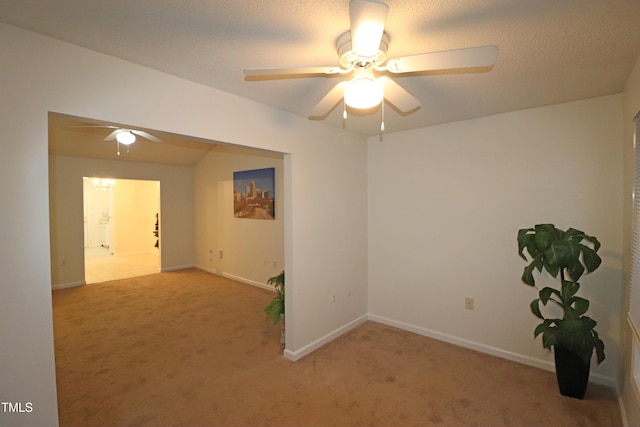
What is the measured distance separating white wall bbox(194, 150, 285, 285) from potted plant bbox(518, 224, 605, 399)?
3.57 meters

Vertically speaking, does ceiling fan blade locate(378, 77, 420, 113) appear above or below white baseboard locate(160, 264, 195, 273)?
above

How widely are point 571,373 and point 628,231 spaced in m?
1.17

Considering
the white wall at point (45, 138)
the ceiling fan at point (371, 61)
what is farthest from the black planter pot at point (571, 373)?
the ceiling fan at point (371, 61)

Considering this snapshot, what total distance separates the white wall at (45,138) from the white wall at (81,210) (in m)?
4.71

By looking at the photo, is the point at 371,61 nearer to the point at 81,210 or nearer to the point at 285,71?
the point at 285,71

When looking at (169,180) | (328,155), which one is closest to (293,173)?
(328,155)

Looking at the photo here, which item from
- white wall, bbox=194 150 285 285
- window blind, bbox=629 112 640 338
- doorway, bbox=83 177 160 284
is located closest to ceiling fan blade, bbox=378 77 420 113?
window blind, bbox=629 112 640 338

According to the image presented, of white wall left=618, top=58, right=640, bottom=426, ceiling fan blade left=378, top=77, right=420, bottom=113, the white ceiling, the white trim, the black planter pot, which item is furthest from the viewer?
the white trim

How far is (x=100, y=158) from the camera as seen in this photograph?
563 centimetres

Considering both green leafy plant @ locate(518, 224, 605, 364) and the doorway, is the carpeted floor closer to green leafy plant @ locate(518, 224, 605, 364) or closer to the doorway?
green leafy plant @ locate(518, 224, 605, 364)

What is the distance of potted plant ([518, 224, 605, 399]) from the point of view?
214cm

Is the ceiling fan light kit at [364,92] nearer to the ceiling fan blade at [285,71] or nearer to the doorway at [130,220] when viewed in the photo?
the ceiling fan blade at [285,71]

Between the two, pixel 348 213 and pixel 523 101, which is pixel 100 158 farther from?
pixel 523 101

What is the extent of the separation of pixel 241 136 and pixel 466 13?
5.72ft
